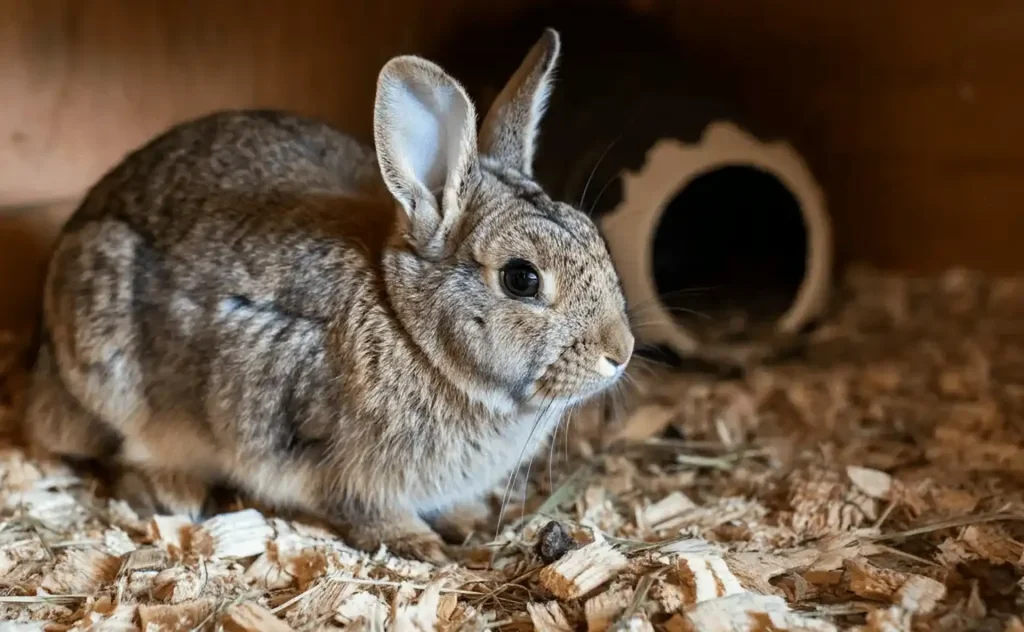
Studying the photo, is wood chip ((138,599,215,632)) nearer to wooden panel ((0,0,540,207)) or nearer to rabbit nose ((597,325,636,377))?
rabbit nose ((597,325,636,377))

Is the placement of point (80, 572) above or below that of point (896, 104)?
below

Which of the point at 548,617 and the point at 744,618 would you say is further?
the point at 548,617

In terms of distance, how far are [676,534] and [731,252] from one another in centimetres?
176

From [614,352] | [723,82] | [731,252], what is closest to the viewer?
[614,352]

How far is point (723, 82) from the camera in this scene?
3.83 meters

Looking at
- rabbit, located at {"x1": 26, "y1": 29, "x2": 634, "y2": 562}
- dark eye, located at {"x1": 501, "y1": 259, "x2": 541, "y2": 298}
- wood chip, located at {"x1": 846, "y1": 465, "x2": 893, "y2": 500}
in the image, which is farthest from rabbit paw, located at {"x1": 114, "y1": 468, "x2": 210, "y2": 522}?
wood chip, located at {"x1": 846, "y1": 465, "x2": 893, "y2": 500}

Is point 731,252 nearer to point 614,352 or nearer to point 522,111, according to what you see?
point 522,111

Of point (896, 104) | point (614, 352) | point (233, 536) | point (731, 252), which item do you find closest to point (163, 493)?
point (233, 536)

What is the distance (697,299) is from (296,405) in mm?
1827

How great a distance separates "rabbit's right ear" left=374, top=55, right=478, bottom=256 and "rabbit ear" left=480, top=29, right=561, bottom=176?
202 millimetres

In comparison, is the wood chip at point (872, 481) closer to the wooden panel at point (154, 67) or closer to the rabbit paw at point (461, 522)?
the rabbit paw at point (461, 522)

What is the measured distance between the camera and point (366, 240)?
2.26 m

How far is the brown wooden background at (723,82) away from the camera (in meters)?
3.02

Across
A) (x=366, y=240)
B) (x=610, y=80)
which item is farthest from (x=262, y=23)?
(x=366, y=240)
